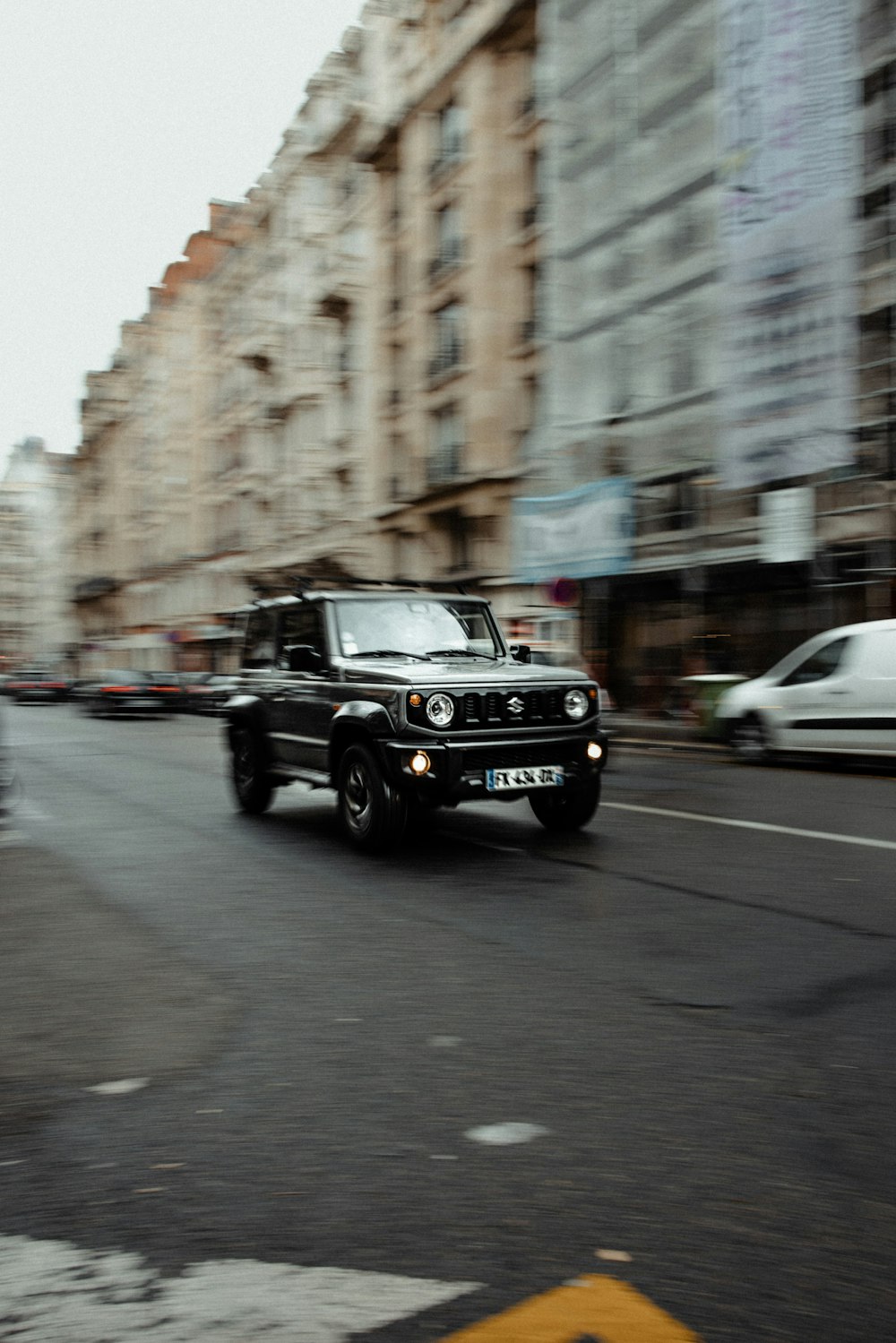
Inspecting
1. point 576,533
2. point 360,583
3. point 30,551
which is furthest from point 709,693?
point 30,551

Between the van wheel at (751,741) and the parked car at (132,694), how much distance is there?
65.4 ft

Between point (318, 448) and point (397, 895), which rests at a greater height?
point (318, 448)

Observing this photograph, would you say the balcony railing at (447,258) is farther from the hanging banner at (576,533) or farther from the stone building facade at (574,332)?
the hanging banner at (576,533)

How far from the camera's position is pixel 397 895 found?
6.42 metres

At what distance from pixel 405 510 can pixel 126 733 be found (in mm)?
13077

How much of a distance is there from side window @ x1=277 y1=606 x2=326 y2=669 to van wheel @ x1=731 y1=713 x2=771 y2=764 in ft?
24.6

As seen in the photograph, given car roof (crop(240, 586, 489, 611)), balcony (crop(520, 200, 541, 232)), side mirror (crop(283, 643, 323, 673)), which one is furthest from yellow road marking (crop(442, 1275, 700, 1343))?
balcony (crop(520, 200, 541, 232))

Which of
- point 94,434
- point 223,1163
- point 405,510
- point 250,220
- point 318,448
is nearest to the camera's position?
point 223,1163

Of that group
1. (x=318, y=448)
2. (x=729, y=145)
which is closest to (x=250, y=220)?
(x=318, y=448)

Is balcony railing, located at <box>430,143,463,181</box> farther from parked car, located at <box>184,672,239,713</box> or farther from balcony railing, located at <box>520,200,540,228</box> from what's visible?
parked car, located at <box>184,672,239,713</box>

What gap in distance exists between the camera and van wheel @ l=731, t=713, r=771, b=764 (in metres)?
14.9

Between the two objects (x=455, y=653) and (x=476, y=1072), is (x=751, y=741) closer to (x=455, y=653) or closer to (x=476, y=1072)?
(x=455, y=653)

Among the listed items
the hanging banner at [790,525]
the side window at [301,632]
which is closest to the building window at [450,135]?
the hanging banner at [790,525]

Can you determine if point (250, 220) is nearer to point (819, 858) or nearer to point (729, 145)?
point (729, 145)
